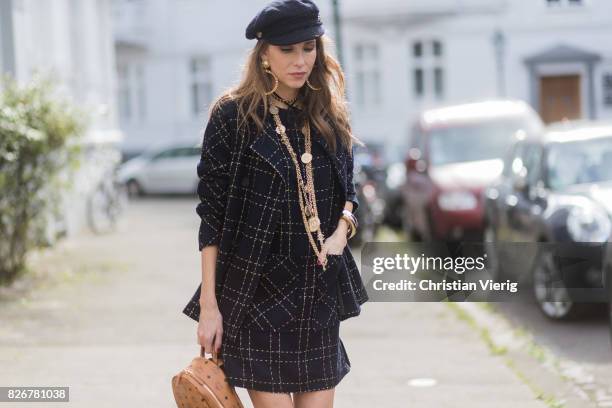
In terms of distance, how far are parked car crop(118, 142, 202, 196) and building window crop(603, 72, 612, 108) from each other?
1186cm

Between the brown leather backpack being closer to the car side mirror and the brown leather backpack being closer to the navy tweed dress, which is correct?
the navy tweed dress

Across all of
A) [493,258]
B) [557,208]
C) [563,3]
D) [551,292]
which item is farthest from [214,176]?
[563,3]

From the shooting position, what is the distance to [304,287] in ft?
11.0

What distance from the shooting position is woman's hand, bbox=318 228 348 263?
11.0ft

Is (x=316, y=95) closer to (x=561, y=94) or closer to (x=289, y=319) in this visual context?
(x=289, y=319)

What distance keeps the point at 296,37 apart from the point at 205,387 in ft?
3.88

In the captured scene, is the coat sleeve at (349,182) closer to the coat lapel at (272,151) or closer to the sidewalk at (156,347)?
the coat lapel at (272,151)

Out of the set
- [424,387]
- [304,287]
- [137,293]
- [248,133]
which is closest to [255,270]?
[304,287]

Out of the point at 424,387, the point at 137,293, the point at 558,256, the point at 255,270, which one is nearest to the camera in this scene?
the point at 255,270

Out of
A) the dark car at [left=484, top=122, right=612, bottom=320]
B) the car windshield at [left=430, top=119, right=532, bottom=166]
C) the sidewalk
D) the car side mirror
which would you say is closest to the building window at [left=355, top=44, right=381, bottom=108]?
the car windshield at [left=430, top=119, right=532, bottom=166]

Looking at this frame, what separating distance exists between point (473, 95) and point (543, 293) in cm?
2187

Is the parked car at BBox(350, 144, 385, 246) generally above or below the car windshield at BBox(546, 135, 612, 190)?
below

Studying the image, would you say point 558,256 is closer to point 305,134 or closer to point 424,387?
point 424,387

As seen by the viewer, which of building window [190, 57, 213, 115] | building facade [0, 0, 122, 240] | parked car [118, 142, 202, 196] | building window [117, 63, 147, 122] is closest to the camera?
building facade [0, 0, 122, 240]
